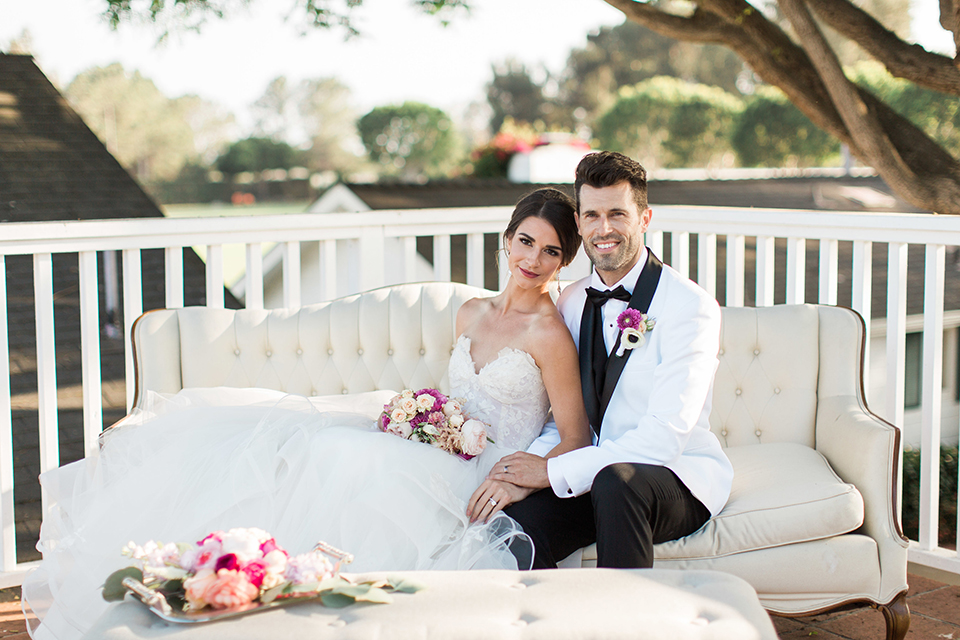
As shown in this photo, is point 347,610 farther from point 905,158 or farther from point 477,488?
point 905,158

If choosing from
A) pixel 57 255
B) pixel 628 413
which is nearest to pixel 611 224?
pixel 628 413

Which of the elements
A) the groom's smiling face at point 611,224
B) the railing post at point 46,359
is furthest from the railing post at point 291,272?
the groom's smiling face at point 611,224

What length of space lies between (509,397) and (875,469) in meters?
1.03

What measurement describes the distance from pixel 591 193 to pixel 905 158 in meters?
2.26

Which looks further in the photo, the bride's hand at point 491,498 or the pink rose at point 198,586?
the bride's hand at point 491,498

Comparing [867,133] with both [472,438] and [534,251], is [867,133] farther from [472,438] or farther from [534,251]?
[472,438]

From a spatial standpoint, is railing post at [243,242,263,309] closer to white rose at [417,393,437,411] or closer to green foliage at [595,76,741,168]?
white rose at [417,393,437,411]

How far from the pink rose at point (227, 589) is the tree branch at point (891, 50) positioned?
11.7ft

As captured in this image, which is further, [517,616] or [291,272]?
[291,272]

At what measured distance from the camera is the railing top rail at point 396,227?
2.79 metres

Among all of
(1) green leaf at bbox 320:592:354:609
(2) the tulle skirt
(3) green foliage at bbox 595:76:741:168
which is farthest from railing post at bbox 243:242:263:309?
(3) green foliage at bbox 595:76:741:168

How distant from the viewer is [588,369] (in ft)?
7.88

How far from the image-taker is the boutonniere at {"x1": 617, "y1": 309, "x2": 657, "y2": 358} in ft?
7.46

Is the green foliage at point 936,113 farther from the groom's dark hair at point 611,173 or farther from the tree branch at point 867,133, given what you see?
the groom's dark hair at point 611,173
